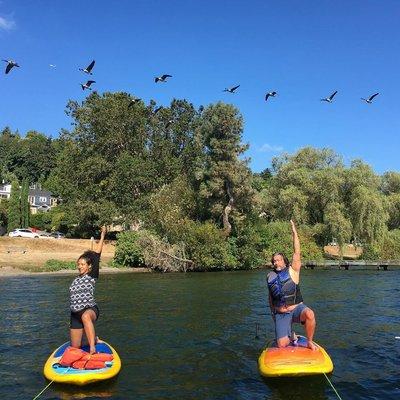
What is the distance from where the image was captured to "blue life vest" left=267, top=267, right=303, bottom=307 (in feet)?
33.9

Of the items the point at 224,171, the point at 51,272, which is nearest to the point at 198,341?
the point at 51,272

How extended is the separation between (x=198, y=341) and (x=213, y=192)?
33774 mm

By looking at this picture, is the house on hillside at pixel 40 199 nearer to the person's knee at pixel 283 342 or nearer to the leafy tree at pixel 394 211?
the leafy tree at pixel 394 211

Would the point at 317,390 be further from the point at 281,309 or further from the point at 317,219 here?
the point at 317,219

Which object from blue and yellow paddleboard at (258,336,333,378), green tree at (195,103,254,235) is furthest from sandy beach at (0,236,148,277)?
blue and yellow paddleboard at (258,336,333,378)

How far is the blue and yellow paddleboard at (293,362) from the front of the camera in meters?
9.75

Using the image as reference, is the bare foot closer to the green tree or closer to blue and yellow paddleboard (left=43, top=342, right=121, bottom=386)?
blue and yellow paddleboard (left=43, top=342, right=121, bottom=386)

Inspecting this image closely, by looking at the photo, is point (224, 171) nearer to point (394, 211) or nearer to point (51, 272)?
point (51, 272)

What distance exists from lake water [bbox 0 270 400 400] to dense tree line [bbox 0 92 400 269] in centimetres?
1764

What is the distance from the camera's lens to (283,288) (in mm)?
10375

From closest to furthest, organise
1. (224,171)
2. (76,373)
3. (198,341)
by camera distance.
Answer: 1. (76,373)
2. (198,341)
3. (224,171)

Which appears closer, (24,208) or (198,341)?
(198,341)

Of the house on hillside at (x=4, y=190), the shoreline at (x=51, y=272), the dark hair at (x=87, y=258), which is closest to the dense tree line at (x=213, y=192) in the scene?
the shoreline at (x=51, y=272)

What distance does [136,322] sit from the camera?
17.3 metres
